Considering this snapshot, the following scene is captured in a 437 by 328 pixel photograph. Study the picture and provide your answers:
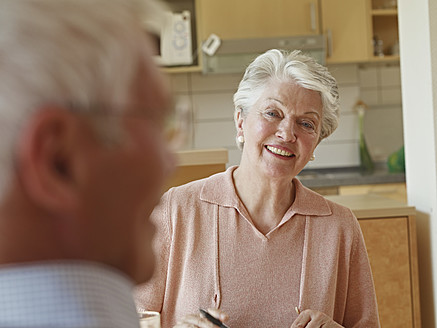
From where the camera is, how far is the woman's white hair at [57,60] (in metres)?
0.45

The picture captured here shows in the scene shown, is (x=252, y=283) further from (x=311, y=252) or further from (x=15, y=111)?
(x=15, y=111)

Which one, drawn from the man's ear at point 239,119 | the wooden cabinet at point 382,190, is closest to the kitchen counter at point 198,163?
the man's ear at point 239,119

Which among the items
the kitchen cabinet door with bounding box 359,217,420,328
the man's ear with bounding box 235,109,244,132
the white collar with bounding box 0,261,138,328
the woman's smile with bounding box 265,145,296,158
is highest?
the man's ear with bounding box 235,109,244,132

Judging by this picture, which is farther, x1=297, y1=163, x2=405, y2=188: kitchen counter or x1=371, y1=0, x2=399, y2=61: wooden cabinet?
x1=371, y1=0, x2=399, y2=61: wooden cabinet

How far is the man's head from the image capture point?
45 centimetres

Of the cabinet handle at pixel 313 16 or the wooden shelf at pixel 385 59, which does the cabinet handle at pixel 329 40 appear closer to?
the cabinet handle at pixel 313 16

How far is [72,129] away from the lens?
45 centimetres

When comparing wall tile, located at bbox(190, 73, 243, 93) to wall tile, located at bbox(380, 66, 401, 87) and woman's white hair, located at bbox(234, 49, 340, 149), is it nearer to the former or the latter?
wall tile, located at bbox(380, 66, 401, 87)

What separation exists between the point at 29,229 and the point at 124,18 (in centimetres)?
17

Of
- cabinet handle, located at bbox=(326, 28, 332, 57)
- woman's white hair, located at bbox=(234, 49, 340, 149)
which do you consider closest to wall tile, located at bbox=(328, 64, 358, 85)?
cabinet handle, located at bbox=(326, 28, 332, 57)

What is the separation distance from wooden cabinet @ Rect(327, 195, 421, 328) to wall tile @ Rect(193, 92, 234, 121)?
229cm

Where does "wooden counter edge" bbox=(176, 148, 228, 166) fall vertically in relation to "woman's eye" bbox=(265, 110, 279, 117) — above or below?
below

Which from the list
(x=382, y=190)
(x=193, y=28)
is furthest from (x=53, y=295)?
(x=193, y=28)

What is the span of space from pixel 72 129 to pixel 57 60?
0.05 m
